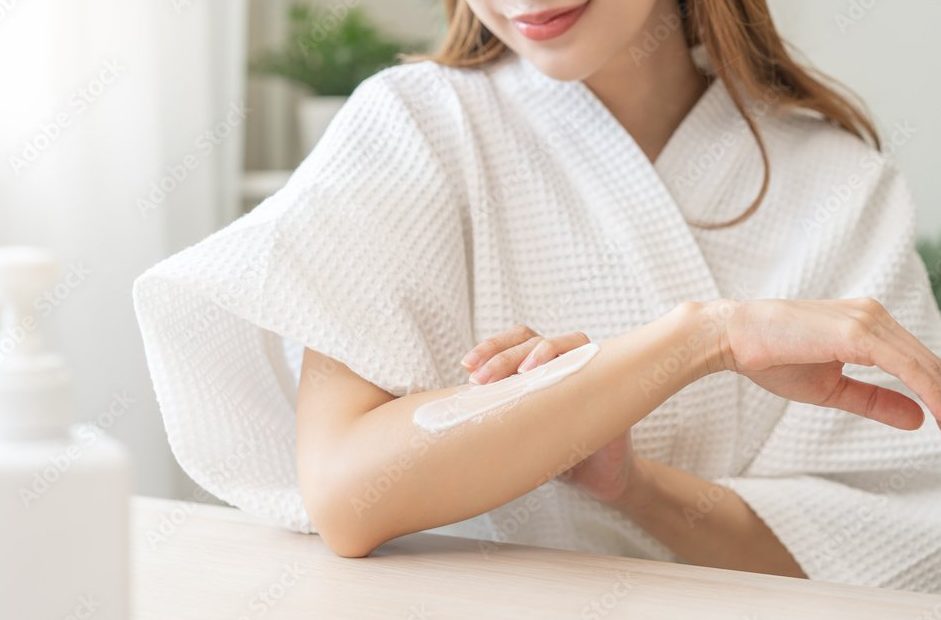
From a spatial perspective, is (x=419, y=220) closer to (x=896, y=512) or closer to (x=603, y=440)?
(x=603, y=440)

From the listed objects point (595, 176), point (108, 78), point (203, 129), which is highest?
point (595, 176)

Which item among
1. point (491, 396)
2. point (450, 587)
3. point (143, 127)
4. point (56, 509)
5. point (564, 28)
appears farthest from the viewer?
point (143, 127)

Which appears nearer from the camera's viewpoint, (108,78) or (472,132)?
(472,132)

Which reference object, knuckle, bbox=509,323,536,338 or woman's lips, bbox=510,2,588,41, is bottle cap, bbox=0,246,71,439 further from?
woman's lips, bbox=510,2,588,41

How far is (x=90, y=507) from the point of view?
0.46 metres

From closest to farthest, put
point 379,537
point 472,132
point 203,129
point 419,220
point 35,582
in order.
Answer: point 35,582 < point 379,537 < point 419,220 < point 472,132 < point 203,129

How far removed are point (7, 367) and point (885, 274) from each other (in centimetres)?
92

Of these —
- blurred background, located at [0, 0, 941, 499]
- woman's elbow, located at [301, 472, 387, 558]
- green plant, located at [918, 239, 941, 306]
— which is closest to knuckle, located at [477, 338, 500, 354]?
A: woman's elbow, located at [301, 472, 387, 558]

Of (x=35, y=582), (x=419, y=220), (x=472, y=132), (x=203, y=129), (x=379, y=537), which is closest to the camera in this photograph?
(x=35, y=582)

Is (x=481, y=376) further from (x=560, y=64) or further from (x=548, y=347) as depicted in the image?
(x=560, y=64)

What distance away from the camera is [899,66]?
6.14 ft

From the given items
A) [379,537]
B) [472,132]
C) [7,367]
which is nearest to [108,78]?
[472,132]

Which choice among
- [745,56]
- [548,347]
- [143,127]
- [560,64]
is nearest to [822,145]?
[745,56]

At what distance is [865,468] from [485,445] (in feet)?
1.48
